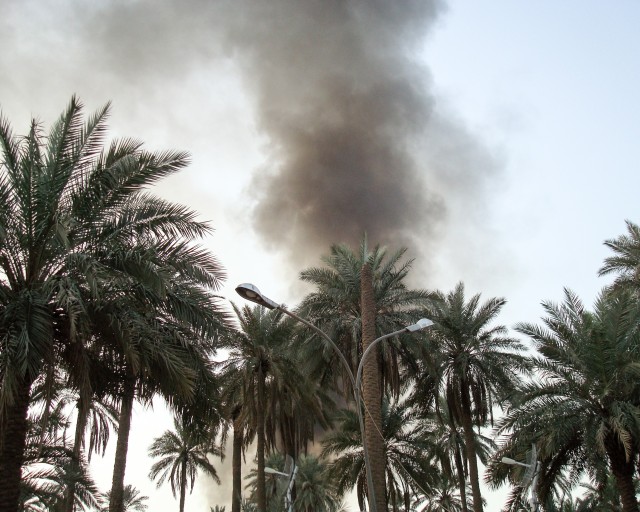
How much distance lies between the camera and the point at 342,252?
3033 centimetres

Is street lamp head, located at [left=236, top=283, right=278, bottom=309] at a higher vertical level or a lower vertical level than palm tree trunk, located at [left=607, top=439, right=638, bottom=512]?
higher

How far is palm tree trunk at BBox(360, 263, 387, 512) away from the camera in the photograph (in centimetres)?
2347

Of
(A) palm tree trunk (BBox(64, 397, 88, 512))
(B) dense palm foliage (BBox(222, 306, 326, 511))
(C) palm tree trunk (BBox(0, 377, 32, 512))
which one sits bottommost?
(C) palm tree trunk (BBox(0, 377, 32, 512))

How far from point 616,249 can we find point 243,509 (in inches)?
954

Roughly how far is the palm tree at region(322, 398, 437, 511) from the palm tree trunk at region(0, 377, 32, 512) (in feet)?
88.5

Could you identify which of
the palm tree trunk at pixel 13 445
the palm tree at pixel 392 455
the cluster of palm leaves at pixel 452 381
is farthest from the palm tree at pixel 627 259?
the palm tree trunk at pixel 13 445

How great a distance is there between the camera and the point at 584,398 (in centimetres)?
2255

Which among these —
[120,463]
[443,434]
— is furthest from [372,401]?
[443,434]

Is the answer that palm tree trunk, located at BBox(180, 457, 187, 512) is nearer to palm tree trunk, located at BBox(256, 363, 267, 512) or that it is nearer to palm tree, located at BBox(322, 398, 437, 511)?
palm tree, located at BBox(322, 398, 437, 511)

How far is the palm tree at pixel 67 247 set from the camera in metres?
11.6

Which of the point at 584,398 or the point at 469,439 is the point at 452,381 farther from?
the point at 584,398

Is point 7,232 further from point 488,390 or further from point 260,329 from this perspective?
point 488,390

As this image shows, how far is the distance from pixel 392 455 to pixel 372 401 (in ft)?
48.6

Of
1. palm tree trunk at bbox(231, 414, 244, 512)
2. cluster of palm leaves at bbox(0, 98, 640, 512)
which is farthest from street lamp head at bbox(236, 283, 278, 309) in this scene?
palm tree trunk at bbox(231, 414, 244, 512)
